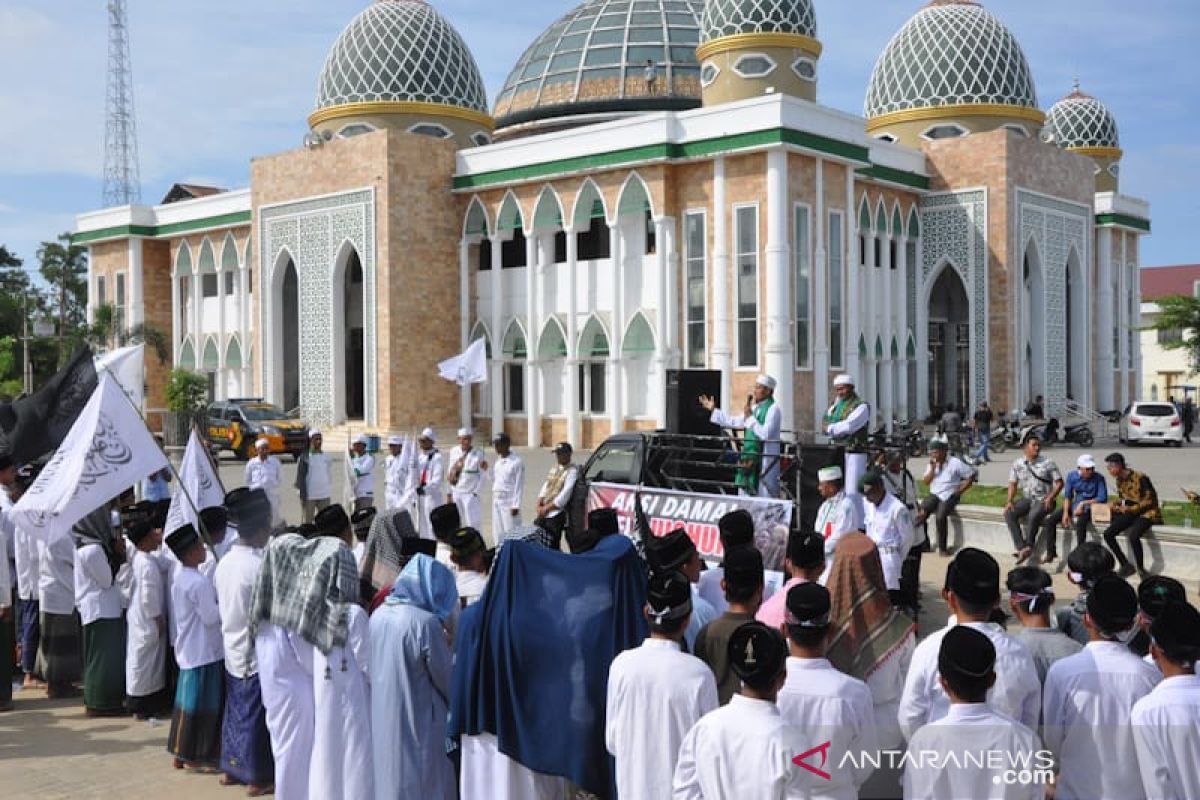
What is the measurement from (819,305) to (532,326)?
22.1 feet

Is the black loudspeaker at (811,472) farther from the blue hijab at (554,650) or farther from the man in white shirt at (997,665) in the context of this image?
the man in white shirt at (997,665)

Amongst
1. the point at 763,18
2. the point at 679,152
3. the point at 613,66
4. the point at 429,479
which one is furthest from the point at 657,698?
the point at 613,66

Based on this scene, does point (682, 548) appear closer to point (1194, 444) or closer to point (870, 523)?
point (870, 523)

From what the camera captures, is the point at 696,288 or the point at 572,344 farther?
the point at 572,344

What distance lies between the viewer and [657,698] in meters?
3.68

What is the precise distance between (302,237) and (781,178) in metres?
12.6

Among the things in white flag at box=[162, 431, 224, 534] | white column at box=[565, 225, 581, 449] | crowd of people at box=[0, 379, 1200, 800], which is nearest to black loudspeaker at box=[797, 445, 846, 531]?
crowd of people at box=[0, 379, 1200, 800]

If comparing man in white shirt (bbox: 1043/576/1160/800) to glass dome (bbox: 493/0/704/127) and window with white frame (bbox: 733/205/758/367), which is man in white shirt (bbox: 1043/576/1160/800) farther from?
glass dome (bbox: 493/0/704/127)

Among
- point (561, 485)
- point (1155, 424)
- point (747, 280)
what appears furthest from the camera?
point (1155, 424)

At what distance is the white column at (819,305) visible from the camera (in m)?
23.4

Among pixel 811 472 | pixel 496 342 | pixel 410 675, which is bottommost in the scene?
pixel 410 675

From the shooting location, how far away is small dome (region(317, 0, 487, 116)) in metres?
29.0

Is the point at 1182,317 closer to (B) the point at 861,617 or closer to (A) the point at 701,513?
(A) the point at 701,513

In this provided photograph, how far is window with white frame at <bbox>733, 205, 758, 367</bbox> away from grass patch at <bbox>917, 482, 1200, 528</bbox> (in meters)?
8.03
